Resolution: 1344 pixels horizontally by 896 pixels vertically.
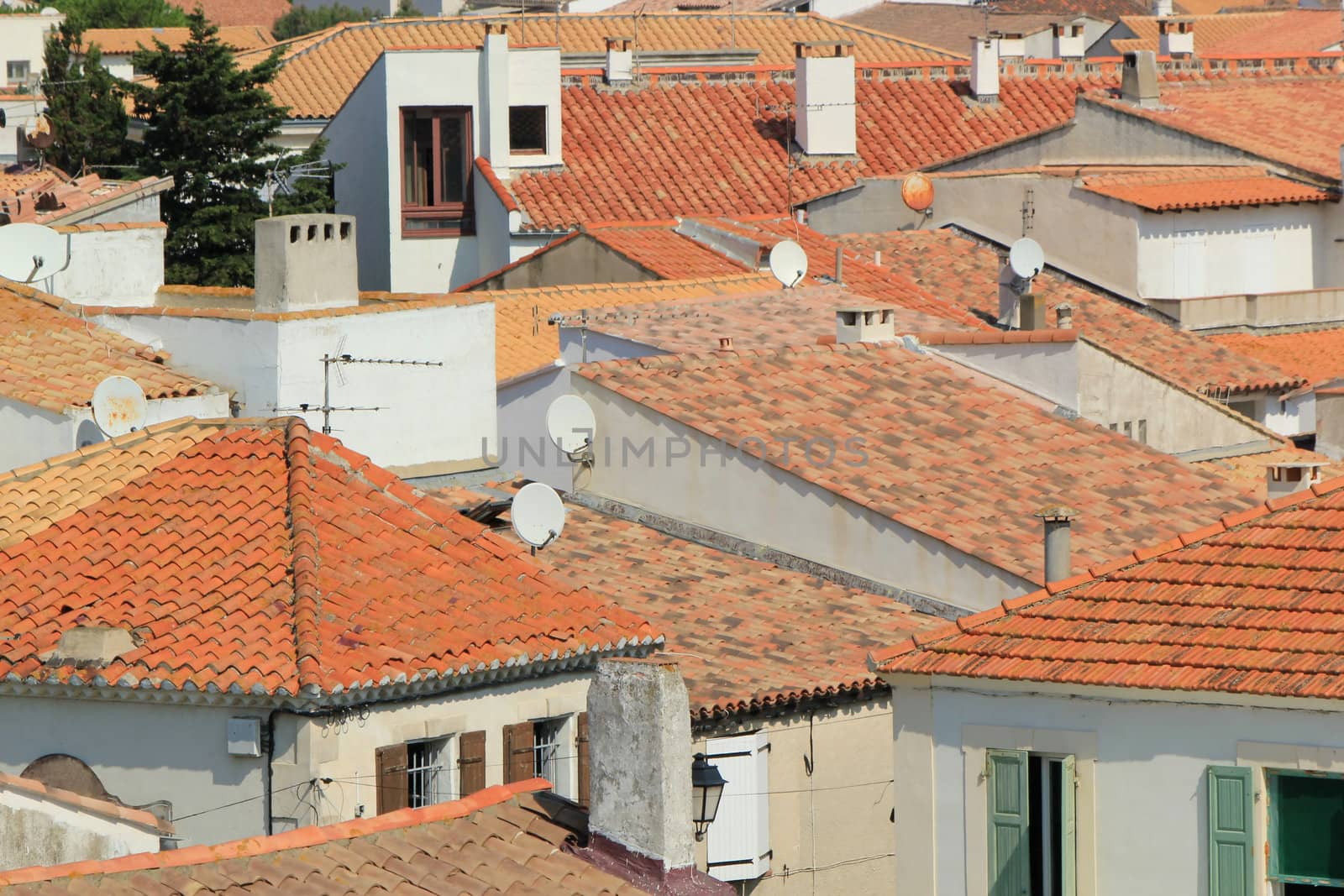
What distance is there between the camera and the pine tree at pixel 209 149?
44219 mm

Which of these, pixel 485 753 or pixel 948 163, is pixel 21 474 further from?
pixel 948 163

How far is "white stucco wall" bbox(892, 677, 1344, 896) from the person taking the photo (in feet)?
52.9

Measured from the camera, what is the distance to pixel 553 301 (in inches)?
1371

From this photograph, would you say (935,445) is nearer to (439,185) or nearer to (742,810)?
(742,810)

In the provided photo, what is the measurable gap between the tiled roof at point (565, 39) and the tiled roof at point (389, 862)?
141 ft

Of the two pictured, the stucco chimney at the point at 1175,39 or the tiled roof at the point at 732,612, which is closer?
the tiled roof at the point at 732,612

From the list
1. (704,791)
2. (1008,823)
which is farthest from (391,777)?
(1008,823)

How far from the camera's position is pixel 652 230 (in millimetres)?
40500

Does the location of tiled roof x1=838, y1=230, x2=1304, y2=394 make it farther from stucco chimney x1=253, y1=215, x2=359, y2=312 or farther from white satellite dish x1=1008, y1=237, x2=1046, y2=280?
stucco chimney x1=253, y1=215, x2=359, y2=312

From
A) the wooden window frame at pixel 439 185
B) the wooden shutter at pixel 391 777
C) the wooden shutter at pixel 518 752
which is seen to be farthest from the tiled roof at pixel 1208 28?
the wooden shutter at pixel 391 777

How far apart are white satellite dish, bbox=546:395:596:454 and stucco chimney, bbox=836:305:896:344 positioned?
15.4ft

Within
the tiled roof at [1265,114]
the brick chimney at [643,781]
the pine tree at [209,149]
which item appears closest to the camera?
the brick chimney at [643,781]

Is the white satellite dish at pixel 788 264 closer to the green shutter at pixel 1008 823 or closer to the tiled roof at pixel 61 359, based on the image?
the tiled roof at pixel 61 359

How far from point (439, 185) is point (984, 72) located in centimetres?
1118
